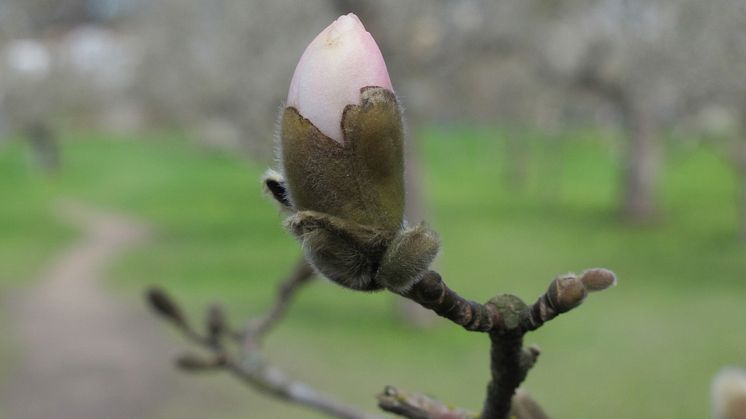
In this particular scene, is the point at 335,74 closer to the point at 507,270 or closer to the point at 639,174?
the point at 507,270

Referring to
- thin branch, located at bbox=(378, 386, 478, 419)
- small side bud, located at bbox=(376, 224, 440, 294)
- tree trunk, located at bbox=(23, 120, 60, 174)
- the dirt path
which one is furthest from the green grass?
tree trunk, located at bbox=(23, 120, 60, 174)

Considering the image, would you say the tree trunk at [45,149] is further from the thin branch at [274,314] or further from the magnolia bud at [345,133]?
the magnolia bud at [345,133]

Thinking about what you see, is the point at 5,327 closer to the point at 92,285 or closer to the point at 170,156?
the point at 92,285

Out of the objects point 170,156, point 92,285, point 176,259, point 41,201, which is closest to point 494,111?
point 176,259

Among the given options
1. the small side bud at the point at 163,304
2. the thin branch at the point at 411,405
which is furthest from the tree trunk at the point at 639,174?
the thin branch at the point at 411,405

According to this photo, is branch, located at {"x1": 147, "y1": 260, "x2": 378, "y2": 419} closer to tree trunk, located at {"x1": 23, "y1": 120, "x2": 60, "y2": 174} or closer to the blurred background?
the blurred background

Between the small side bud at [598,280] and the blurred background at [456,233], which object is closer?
the small side bud at [598,280]
